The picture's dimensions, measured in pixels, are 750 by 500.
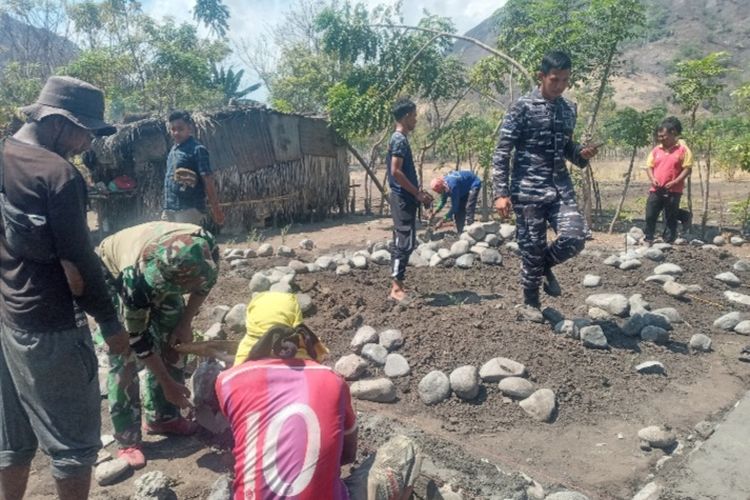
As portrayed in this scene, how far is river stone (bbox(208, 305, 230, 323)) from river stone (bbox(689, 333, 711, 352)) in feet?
11.7

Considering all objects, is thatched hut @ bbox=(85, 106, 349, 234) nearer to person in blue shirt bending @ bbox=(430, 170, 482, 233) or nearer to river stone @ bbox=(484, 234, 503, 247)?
person in blue shirt bending @ bbox=(430, 170, 482, 233)

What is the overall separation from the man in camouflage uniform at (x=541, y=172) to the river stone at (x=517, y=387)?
1118 mm

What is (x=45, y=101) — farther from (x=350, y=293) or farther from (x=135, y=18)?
(x=135, y=18)

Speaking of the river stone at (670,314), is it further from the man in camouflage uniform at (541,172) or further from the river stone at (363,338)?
the river stone at (363,338)

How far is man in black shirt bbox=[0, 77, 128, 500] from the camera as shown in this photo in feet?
6.90

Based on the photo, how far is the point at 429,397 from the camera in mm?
3639

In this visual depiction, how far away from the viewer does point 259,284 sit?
18.6 feet

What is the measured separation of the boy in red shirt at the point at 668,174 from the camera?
Answer: 25.2ft

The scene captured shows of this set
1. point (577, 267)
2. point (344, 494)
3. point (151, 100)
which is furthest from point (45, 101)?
point (151, 100)

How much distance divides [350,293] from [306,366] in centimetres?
337

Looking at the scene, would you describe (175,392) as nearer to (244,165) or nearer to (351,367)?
(351,367)

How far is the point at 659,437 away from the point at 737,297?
9.28 ft

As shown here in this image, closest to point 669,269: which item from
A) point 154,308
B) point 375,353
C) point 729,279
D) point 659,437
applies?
point 729,279

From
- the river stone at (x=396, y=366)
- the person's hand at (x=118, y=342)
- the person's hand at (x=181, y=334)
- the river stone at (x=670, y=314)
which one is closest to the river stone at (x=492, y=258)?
the river stone at (x=670, y=314)
